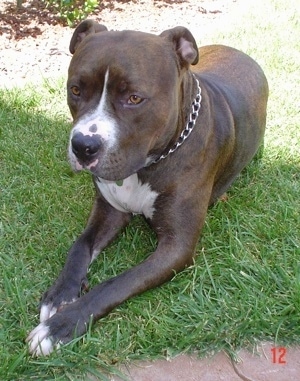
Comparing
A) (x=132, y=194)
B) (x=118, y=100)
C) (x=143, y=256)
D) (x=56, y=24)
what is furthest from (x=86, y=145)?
(x=56, y=24)

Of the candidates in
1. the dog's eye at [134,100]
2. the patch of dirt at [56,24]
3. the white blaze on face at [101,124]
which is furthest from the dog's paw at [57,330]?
the patch of dirt at [56,24]

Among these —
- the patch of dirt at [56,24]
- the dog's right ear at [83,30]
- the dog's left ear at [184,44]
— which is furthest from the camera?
the patch of dirt at [56,24]

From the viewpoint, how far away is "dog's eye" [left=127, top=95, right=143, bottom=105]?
2.67m

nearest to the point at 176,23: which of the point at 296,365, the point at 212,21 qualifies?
the point at 212,21

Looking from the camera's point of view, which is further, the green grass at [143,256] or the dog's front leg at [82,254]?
the dog's front leg at [82,254]

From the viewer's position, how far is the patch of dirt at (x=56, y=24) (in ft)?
18.3

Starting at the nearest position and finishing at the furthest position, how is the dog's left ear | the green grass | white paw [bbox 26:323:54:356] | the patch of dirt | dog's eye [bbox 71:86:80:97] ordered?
white paw [bbox 26:323:54:356]
the green grass
dog's eye [bbox 71:86:80:97]
the dog's left ear
the patch of dirt

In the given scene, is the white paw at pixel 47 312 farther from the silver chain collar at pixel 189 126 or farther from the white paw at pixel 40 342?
the silver chain collar at pixel 189 126

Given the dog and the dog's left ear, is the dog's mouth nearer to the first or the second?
the dog

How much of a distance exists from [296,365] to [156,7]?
225 inches

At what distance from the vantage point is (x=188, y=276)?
10.1 ft

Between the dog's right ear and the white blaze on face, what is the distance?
571 mm

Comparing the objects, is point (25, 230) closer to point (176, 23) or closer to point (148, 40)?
point (148, 40)

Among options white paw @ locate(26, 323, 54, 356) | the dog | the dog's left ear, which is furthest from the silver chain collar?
white paw @ locate(26, 323, 54, 356)
